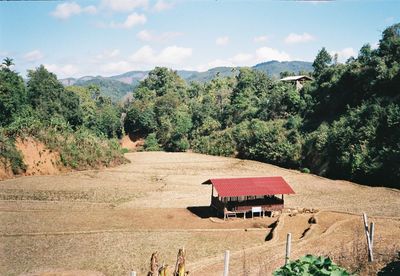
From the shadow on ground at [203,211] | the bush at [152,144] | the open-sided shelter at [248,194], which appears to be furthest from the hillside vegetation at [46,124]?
the open-sided shelter at [248,194]

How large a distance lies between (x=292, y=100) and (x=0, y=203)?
52829 mm

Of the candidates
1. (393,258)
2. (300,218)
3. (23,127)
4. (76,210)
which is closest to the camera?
(393,258)

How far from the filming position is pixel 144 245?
24859 millimetres

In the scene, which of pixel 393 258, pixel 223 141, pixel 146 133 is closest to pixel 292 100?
pixel 223 141

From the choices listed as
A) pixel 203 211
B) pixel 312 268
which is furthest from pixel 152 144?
pixel 312 268

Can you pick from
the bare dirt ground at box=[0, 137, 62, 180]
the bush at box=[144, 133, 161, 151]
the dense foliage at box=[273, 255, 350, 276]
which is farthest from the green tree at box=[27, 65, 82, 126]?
the dense foliage at box=[273, 255, 350, 276]

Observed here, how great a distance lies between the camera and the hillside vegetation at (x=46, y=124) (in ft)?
167

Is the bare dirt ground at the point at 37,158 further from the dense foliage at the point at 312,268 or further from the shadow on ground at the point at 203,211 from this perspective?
the dense foliage at the point at 312,268

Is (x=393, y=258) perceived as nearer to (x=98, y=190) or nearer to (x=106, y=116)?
(x=98, y=190)

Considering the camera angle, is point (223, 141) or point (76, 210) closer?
point (76, 210)

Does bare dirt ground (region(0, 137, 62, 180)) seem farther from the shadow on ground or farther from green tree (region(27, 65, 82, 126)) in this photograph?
the shadow on ground

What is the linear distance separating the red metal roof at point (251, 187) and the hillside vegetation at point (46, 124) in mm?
27752

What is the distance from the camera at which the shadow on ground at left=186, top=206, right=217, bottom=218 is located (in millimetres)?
32312

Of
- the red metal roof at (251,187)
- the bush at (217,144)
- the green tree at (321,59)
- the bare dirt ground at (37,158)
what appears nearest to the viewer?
the red metal roof at (251,187)
